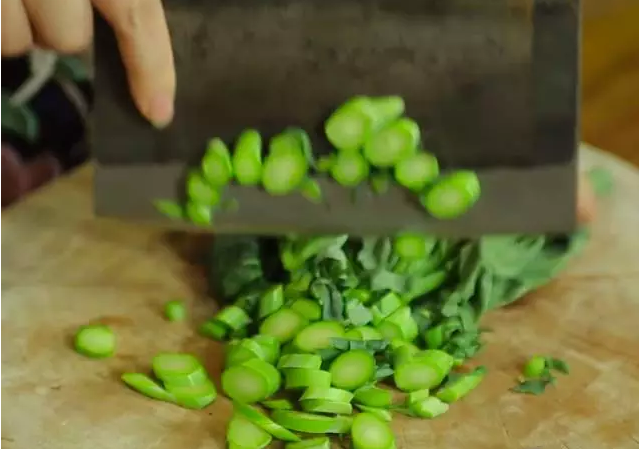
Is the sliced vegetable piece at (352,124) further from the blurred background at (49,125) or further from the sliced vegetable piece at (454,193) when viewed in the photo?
the blurred background at (49,125)

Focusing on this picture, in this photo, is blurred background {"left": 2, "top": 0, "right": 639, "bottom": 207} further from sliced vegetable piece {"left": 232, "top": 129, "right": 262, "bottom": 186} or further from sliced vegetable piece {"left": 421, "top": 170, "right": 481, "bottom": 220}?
sliced vegetable piece {"left": 421, "top": 170, "right": 481, "bottom": 220}

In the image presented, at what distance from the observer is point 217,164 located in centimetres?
100

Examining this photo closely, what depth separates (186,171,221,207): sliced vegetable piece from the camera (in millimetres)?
1017

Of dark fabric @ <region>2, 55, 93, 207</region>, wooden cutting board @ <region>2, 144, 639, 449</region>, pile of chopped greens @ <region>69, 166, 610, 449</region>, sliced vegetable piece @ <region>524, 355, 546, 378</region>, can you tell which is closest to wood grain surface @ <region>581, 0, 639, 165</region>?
wooden cutting board @ <region>2, 144, 639, 449</region>

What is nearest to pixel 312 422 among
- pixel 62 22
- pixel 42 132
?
pixel 62 22

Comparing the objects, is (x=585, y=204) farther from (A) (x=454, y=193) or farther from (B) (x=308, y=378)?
(B) (x=308, y=378)

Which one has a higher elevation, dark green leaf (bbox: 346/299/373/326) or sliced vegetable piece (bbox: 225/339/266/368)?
dark green leaf (bbox: 346/299/373/326)

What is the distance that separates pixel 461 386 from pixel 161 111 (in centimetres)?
43

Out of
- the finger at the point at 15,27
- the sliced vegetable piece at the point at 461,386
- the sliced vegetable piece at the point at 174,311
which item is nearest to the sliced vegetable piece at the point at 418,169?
the sliced vegetable piece at the point at 461,386

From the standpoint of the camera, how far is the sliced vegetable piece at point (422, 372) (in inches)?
37.7

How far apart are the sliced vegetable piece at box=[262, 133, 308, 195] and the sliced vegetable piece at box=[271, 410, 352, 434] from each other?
0.24 metres

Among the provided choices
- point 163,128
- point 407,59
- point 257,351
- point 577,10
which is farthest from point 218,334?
point 577,10

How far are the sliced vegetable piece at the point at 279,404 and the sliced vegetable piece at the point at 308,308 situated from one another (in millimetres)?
105

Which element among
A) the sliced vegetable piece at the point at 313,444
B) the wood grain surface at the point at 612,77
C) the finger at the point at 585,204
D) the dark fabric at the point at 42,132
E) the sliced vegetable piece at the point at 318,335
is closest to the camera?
the sliced vegetable piece at the point at 313,444
